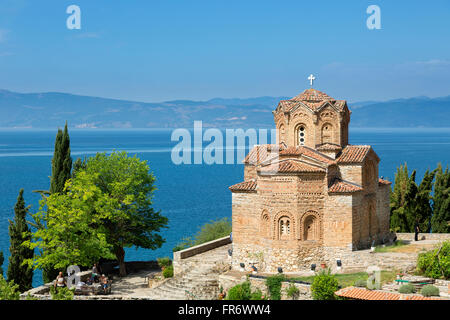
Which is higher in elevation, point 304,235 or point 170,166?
point 170,166

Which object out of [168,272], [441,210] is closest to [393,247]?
[168,272]

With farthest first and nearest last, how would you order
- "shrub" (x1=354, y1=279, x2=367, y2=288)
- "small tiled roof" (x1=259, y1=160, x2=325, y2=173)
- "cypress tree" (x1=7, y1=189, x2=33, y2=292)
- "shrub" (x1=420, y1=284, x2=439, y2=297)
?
"cypress tree" (x1=7, y1=189, x2=33, y2=292) < "small tiled roof" (x1=259, y1=160, x2=325, y2=173) < "shrub" (x1=354, y1=279, x2=367, y2=288) < "shrub" (x1=420, y1=284, x2=439, y2=297)

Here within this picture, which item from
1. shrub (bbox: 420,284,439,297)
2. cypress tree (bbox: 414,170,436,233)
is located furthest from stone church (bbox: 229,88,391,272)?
cypress tree (bbox: 414,170,436,233)

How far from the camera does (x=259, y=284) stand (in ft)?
91.5

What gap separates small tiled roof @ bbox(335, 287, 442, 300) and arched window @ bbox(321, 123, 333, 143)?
1085cm

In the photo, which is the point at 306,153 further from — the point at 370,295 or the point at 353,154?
the point at 370,295

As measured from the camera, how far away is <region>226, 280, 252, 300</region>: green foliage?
2742cm

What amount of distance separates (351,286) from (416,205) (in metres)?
21.3

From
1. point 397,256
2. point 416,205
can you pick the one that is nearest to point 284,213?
point 397,256

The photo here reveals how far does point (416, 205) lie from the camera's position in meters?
44.6

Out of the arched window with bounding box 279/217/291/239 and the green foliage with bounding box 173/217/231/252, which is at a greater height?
the arched window with bounding box 279/217/291/239

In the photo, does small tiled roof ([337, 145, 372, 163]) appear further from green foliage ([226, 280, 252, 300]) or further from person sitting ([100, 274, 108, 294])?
person sitting ([100, 274, 108, 294])

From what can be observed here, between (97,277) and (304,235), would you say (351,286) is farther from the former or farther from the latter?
(97,277)

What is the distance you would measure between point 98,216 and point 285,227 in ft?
35.1
